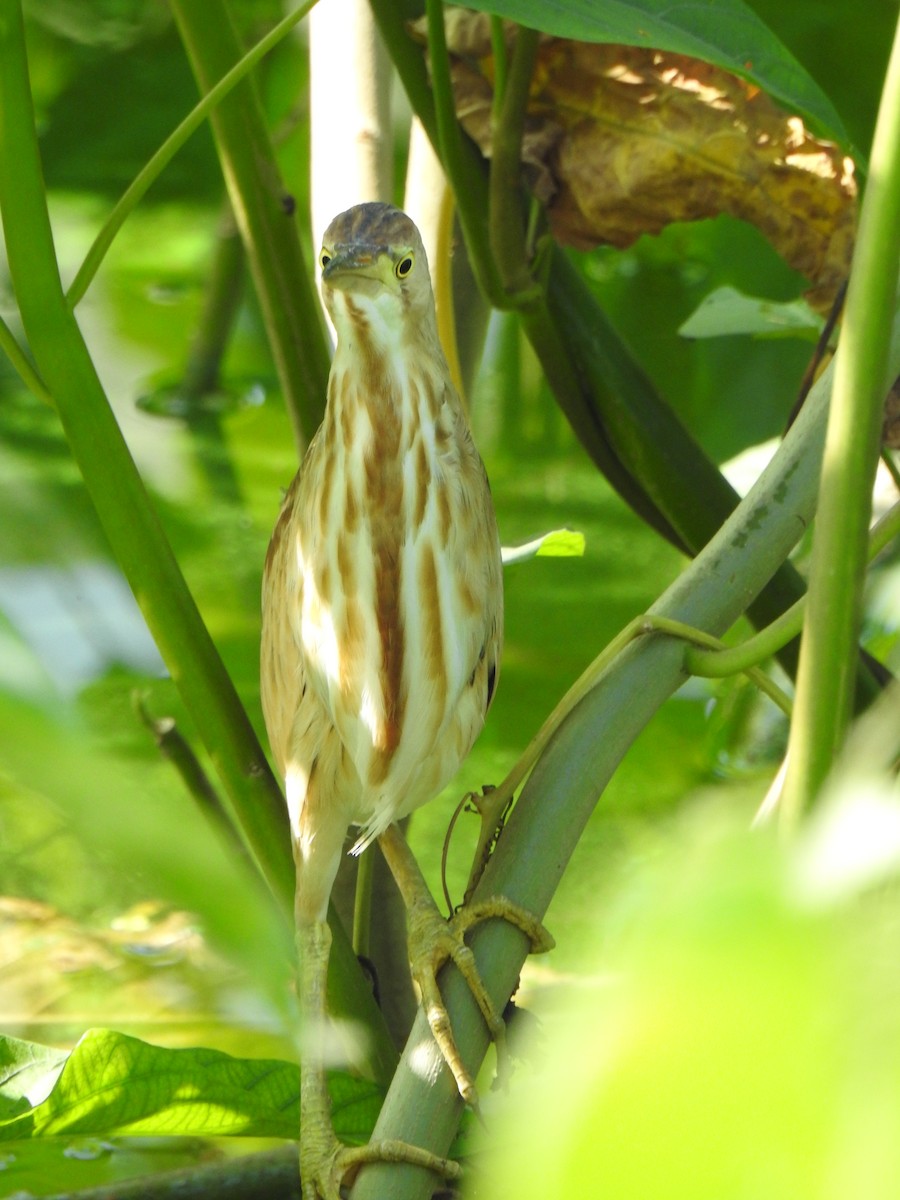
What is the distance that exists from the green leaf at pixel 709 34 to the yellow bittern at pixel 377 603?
125 mm

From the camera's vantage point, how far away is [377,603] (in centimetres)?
72

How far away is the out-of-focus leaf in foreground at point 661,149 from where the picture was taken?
959 millimetres

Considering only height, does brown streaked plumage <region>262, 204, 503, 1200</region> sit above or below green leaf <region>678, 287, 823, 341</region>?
below

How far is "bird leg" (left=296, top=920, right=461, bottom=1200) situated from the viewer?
0.69 m

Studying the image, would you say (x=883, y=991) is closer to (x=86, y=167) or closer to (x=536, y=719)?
(x=536, y=719)

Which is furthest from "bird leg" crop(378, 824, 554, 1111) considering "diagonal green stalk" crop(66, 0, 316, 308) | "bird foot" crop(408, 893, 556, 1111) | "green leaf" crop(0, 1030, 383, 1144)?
"diagonal green stalk" crop(66, 0, 316, 308)

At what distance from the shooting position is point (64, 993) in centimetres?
116

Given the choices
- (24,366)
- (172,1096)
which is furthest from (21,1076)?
(24,366)

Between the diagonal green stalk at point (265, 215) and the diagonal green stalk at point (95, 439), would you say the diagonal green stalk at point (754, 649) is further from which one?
the diagonal green stalk at point (265, 215)

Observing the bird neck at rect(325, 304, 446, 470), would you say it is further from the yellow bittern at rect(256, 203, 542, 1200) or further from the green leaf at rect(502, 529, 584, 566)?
the green leaf at rect(502, 529, 584, 566)

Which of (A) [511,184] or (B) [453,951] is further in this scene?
(A) [511,184]

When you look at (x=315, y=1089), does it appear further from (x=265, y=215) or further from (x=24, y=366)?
(x=265, y=215)

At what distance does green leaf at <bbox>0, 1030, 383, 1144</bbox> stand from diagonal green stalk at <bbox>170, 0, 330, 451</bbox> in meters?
0.39

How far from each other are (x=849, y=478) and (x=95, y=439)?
355 mm
